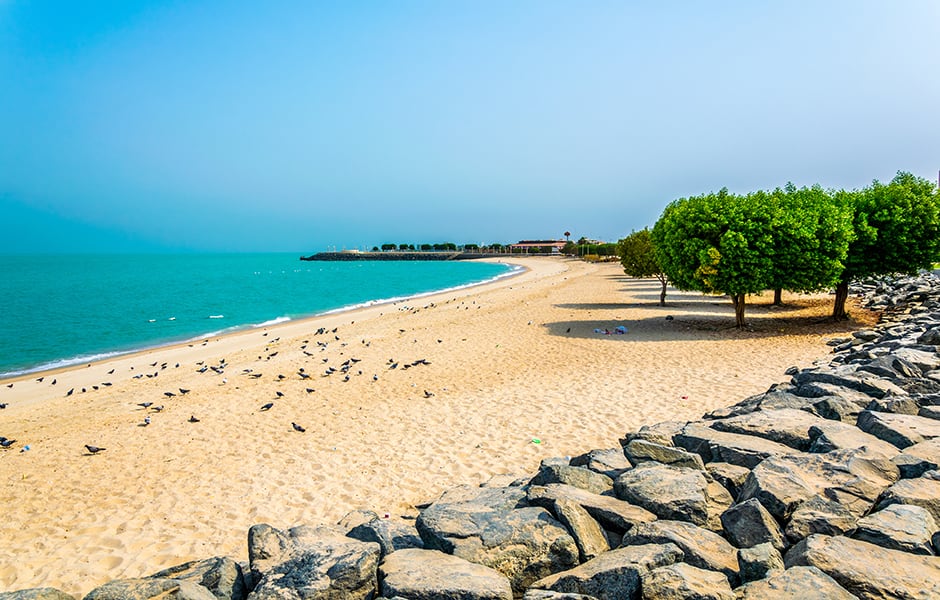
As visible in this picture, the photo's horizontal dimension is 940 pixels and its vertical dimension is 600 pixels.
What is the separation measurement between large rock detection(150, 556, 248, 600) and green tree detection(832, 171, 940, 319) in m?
24.3

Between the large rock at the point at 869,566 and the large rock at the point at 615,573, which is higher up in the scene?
the large rock at the point at 869,566

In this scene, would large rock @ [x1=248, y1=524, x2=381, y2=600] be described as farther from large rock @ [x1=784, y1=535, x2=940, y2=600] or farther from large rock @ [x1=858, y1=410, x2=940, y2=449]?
large rock @ [x1=858, y1=410, x2=940, y2=449]

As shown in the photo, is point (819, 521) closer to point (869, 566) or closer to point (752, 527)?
point (752, 527)

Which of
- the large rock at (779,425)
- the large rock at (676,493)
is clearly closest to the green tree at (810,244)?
the large rock at (779,425)

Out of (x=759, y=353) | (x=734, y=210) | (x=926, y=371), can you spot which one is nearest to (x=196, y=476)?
(x=926, y=371)

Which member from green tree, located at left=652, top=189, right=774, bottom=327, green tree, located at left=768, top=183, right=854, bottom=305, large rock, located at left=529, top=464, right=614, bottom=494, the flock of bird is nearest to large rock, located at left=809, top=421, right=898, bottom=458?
large rock, located at left=529, top=464, right=614, bottom=494

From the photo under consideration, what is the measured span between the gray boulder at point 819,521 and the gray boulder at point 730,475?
0.86 metres

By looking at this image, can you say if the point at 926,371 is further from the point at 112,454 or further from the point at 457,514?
the point at 112,454

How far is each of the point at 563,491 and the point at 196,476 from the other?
7.10 metres

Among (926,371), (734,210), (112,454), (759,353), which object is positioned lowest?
(112,454)

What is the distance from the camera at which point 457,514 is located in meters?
5.52

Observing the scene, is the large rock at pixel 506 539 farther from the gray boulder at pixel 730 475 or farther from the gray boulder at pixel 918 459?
the gray boulder at pixel 918 459

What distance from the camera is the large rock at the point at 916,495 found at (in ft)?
16.0

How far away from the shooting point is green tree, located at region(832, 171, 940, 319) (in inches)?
830
